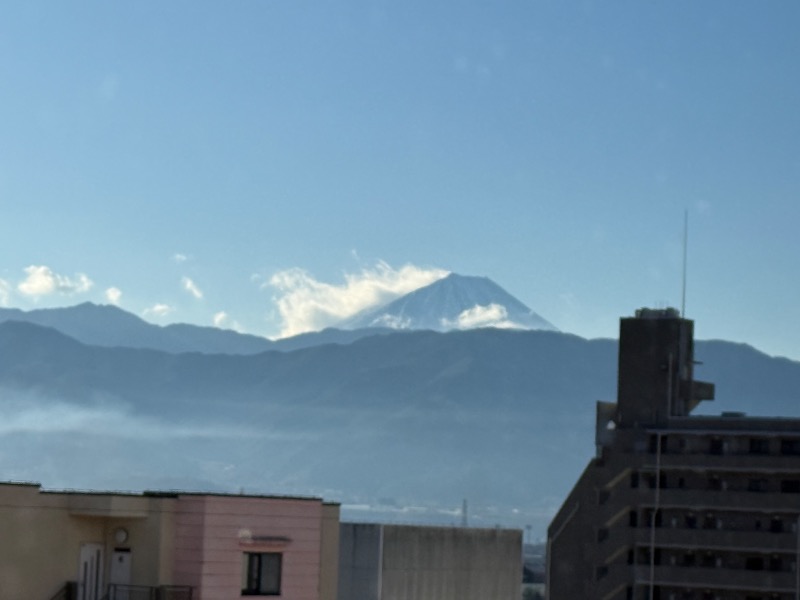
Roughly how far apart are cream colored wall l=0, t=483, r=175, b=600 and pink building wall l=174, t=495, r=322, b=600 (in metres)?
0.50

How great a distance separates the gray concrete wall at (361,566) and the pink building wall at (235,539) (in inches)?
1739

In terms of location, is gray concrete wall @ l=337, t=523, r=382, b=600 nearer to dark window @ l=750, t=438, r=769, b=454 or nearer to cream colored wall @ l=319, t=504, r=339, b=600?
cream colored wall @ l=319, t=504, r=339, b=600

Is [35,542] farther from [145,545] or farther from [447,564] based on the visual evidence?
[447,564]

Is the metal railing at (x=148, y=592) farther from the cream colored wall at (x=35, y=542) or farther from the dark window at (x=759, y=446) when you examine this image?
the dark window at (x=759, y=446)

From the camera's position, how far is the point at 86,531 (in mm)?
50625

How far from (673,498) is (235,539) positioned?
88.7 meters

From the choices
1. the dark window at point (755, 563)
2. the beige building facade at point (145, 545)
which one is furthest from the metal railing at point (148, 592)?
the dark window at point (755, 563)

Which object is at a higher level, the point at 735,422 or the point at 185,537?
the point at 735,422

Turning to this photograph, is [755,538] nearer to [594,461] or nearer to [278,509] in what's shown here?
[594,461]

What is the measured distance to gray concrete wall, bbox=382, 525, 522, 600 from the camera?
96.8 meters

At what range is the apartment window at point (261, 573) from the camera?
2019 inches

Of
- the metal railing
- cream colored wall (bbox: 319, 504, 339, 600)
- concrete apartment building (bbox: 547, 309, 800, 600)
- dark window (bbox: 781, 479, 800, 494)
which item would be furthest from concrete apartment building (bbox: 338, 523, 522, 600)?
the metal railing

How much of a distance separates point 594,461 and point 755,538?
1439 cm

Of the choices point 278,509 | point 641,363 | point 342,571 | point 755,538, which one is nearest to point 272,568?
point 278,509
